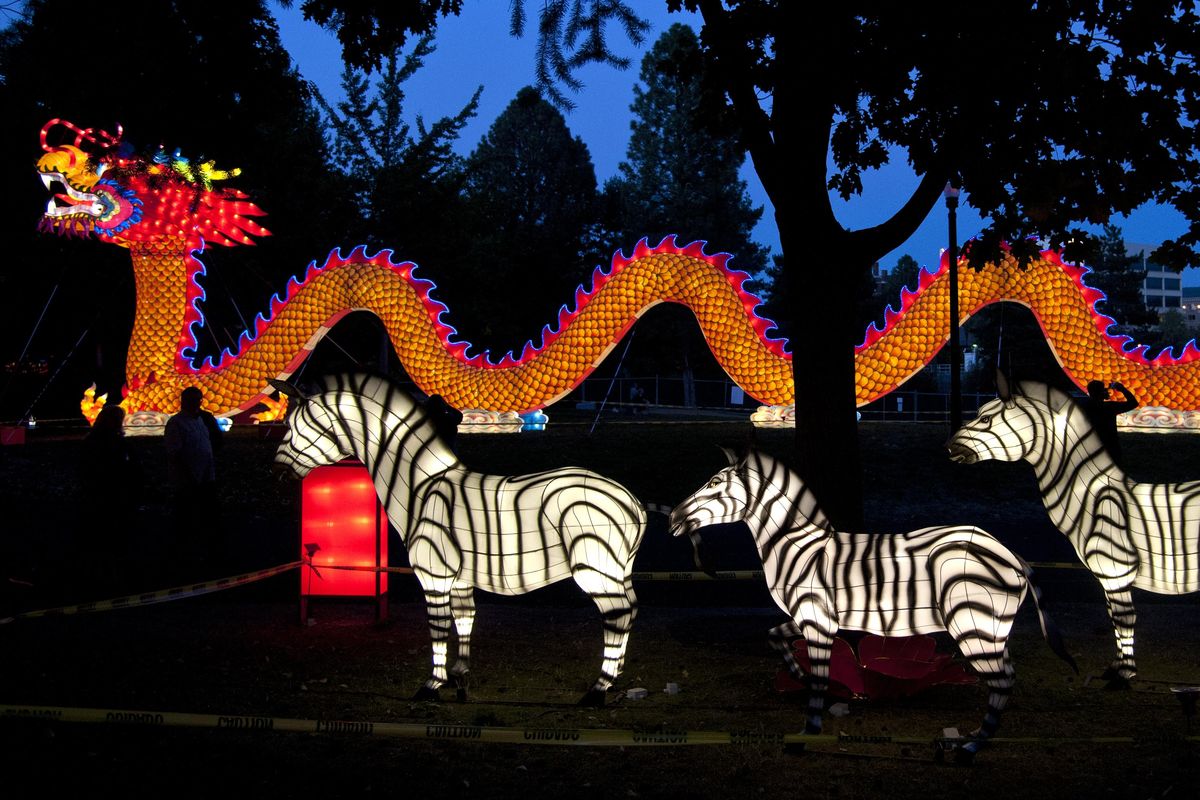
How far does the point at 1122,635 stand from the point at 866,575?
2459 millimetres

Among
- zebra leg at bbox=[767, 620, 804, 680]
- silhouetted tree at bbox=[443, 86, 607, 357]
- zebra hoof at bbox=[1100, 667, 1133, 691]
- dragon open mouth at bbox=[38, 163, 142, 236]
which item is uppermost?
silhouetted tree at bbox=[443, 86, 607, 357]

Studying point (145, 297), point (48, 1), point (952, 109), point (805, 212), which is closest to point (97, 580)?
point (48, 1)

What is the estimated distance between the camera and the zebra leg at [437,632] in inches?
275

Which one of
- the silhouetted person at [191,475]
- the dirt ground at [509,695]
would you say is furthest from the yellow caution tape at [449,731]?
the silhouetted person at [191,475]

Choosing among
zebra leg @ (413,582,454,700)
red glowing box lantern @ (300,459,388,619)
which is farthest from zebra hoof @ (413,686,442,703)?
red glowing box lantern @ (300,459,388,619)

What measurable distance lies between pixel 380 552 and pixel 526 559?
292cm

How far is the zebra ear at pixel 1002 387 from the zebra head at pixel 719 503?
2085 mm

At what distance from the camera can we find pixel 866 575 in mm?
6152

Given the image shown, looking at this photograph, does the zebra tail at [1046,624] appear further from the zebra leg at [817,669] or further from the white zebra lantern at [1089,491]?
the white zebra lantern at [1089,491]

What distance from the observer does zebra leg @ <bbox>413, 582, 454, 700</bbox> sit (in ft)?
22.9

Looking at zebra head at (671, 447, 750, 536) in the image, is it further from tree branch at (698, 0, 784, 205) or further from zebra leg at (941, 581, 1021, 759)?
tree branch at (698, 0, 784, 205)

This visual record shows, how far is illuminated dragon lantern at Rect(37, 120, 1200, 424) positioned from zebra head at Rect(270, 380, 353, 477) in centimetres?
1128

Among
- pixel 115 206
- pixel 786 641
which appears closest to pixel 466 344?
pixel 115 206

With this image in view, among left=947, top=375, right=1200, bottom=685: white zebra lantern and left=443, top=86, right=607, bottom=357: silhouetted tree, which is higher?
left=443, top=86, right=607, bottom=357: silhouetted tree
